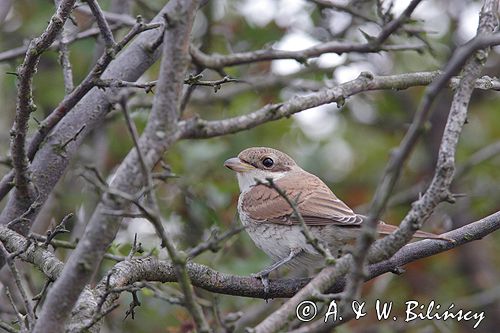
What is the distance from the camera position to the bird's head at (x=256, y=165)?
221 inches

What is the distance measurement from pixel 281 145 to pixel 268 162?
2140 millimetres

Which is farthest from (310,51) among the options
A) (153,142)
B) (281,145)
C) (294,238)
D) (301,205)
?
(281,145)

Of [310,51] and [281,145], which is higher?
[281,145]

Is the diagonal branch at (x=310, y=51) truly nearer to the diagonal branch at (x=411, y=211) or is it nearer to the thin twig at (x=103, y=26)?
the thin twig at (x=103, y=26)

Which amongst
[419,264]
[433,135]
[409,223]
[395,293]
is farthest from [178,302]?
[433,135]

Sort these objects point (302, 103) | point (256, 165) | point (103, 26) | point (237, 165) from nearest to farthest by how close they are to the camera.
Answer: point (302, 103) → point (103, 26) → point (237, 165) → point (256, 165)

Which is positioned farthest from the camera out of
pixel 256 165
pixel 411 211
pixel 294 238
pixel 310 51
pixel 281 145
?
pixel 281 145

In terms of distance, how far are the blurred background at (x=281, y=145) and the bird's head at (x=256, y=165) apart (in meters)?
0.42

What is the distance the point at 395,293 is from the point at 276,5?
9.44ft

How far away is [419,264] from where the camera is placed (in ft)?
26.0

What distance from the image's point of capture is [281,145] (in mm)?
7930

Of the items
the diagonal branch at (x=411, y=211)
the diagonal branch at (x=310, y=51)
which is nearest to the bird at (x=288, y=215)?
the diagonal branch at (x=310, y=51)

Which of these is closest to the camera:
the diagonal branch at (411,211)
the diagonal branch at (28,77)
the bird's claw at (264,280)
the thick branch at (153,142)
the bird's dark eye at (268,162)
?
the diagonal branch at (411,211)

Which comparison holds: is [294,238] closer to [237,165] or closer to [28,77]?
[237,165]
